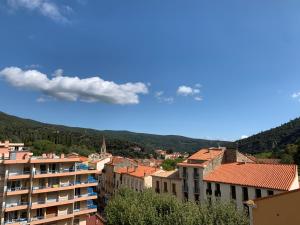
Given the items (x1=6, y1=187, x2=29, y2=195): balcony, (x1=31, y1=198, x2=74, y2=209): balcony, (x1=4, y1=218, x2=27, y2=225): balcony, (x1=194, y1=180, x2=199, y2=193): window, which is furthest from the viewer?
(x1=194, y1=180, x2=199, y2=193): window

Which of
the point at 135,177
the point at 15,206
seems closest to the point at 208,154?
the point at 135,177

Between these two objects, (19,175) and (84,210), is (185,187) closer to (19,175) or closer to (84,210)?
(84,210)

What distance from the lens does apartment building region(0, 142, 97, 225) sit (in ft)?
131

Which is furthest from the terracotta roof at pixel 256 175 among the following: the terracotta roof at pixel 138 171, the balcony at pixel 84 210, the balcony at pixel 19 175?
the balcony at pixel 19 175

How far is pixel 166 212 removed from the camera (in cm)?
3284

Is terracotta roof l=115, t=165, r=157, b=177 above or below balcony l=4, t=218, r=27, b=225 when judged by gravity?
above

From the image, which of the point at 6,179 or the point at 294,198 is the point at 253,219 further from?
the point at 6,179

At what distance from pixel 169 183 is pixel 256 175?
16302 millimetres

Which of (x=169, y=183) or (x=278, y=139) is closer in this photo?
(x=169, y=183)

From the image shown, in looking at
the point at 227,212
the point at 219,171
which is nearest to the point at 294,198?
the point at 227,212

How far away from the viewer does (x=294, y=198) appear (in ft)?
37.7

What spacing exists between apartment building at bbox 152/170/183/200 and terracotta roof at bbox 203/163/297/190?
6224mm

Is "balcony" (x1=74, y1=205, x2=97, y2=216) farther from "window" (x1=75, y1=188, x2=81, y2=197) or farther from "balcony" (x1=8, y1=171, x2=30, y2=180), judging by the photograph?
"balcony" (x1=8, y1=171, x2=30, y2=180)

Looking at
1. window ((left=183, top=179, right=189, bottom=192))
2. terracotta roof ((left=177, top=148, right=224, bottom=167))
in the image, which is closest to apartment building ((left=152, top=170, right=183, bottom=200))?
window ((left=183, top=179, right=189, bottom=192))
